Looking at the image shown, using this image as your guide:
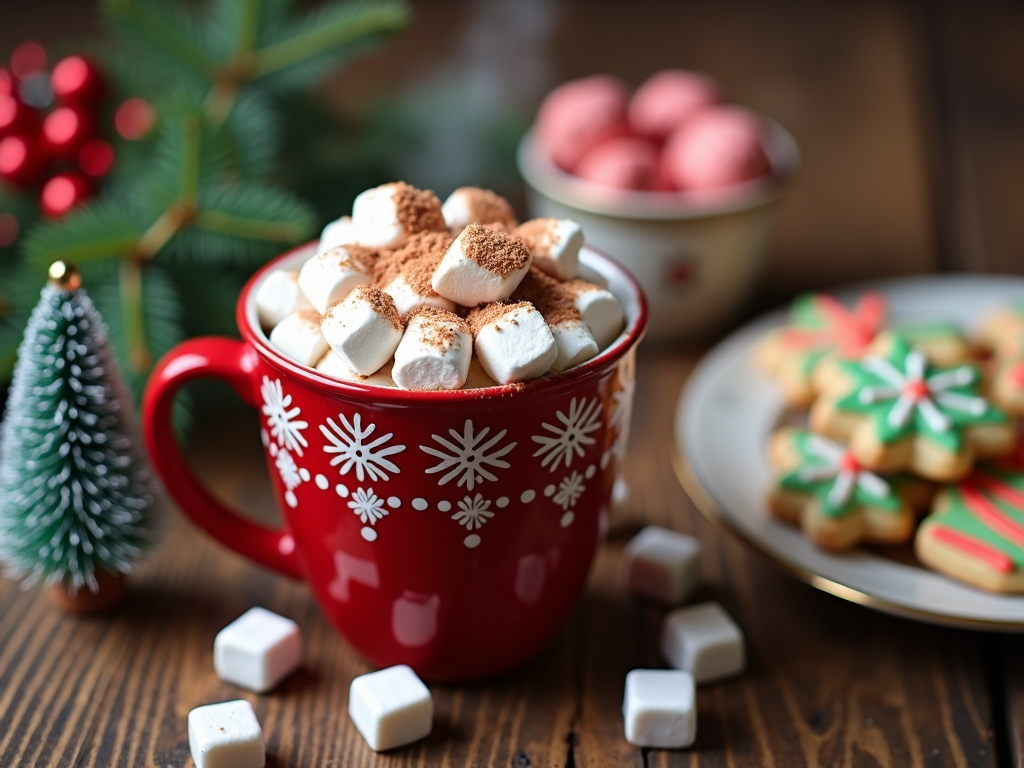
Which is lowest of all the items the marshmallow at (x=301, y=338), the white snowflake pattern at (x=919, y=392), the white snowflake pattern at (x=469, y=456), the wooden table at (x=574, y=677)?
the wooden table at (x=574, y=677)

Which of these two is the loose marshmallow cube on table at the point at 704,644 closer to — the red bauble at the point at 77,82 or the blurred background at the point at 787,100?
the blurred background at the point at 787,100

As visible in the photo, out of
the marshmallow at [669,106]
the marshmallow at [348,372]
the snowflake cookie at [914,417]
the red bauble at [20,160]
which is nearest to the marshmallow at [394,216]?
the marshmallow at [348,372]

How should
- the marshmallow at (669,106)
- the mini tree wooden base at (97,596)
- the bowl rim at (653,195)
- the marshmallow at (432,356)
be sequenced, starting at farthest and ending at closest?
the marshmallow at (669,106) → the bowl rim at (653,195) → the mini tree wooden base at (97,596) → the marshmallow at (432,356)

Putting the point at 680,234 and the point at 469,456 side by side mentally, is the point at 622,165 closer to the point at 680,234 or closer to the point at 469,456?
the point at 680,234

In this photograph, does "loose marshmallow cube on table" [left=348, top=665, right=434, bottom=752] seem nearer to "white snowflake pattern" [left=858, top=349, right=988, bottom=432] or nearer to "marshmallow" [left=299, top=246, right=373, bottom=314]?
"marshmallow" [left=299, top=246, right=373, bottom=314]

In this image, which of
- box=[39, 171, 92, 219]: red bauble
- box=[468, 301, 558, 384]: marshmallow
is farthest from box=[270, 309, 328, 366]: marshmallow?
box=[39, 171, 92, 219]: red bauble

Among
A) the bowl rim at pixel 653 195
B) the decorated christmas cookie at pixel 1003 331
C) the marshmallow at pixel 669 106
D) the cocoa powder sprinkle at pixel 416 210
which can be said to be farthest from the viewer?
the marshmallow at pixel 669 106

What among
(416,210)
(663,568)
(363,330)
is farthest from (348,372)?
(663,568)
